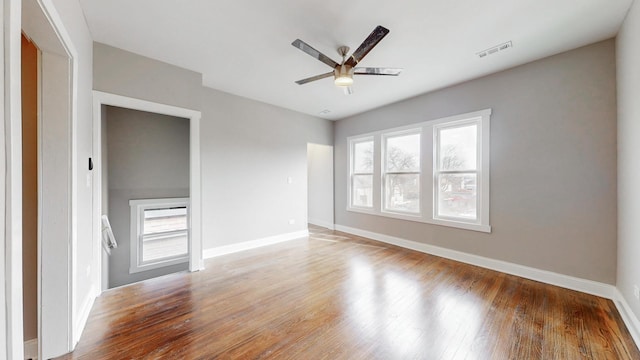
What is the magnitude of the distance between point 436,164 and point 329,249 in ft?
7.92

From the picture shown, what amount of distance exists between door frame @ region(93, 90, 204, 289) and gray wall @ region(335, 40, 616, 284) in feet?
12.8

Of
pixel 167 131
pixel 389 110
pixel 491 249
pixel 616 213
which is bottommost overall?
pixel 491 249

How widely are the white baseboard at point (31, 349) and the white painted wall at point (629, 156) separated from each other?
4.75m

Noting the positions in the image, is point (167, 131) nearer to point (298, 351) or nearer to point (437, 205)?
point (298, 351)

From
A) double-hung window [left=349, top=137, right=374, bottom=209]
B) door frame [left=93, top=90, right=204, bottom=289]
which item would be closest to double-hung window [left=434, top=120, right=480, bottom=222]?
double-hung window [left=349, top=137, right=374, bottom=209]

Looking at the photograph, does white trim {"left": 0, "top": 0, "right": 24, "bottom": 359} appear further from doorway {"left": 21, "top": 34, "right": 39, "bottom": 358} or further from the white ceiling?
the white ceiling

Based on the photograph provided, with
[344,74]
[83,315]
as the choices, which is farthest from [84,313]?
[344,74]

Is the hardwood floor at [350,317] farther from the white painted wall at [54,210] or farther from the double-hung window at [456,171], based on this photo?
the double-hung window at [456,171]

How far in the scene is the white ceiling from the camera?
7.12 ft

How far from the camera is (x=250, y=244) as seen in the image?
14.8 ft

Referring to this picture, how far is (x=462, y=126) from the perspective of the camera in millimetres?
3887

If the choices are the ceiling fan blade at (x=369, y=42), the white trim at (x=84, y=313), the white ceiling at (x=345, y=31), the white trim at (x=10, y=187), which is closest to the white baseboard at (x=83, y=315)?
the white trim at (x=84, y=313)

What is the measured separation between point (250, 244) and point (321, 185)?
2674 millimetres

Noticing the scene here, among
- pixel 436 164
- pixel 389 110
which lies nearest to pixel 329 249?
pixel 436 164
